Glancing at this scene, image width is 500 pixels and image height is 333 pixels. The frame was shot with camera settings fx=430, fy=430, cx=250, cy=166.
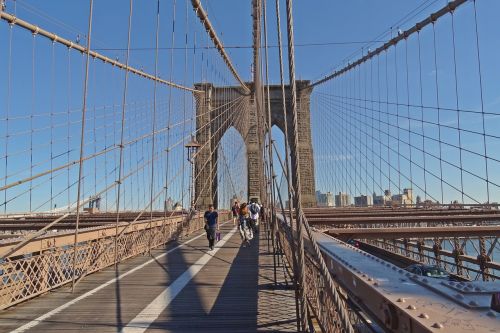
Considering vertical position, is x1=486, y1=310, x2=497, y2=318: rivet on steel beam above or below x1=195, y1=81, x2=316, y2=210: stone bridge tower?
below

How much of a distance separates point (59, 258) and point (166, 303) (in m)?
1.77

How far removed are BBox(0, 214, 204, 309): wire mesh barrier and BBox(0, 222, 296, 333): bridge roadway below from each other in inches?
5.7

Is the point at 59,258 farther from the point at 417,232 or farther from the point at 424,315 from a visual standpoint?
the point at 424,315

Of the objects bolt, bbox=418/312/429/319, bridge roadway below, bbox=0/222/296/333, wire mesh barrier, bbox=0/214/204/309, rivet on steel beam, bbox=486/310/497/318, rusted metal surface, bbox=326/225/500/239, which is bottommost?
bridge roadway below, bbox=0/222/296/333

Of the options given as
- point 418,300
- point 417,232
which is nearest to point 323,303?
point 418,300

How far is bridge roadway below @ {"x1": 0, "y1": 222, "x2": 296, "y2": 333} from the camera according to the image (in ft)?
11.5

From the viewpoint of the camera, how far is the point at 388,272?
1.74 m

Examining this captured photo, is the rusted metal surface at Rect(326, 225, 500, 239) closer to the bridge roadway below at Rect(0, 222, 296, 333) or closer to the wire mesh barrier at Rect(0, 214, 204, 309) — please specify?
the bridge roadway below at Rect(0, 222, 296, 333)

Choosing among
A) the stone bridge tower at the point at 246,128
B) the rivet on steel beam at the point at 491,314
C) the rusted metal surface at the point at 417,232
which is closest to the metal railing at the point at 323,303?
the rivet on steel beam at the point at 491,314

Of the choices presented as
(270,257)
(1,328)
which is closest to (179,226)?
(270,257)

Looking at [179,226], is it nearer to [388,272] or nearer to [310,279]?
[310,279]

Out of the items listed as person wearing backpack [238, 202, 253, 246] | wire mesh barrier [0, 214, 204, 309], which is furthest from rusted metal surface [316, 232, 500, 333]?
person wearing backpack [238, 202, 253, 246]

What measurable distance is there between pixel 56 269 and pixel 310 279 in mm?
3427

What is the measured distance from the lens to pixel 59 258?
17.1 ft
